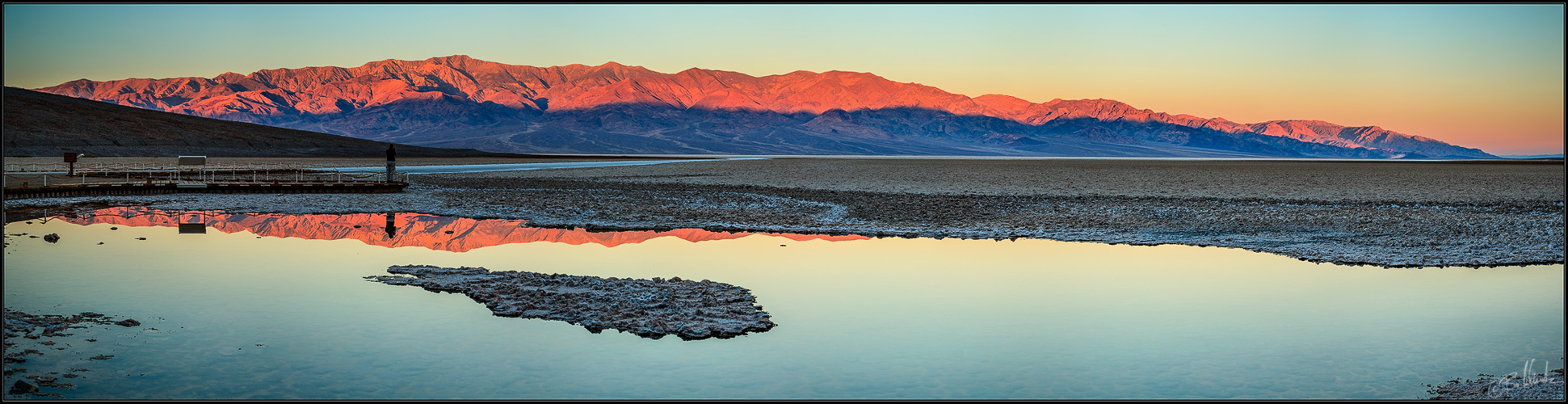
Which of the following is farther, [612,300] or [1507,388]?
[612,300]

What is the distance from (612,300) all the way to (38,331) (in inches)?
204

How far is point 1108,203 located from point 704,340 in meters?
21.3

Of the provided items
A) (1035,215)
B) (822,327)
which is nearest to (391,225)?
(822,327)

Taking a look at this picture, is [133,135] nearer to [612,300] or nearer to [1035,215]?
[1035,215]

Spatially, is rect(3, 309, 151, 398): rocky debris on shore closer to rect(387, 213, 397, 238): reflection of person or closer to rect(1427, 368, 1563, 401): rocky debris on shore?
rect(387, 213, 397, 238): reflection of person

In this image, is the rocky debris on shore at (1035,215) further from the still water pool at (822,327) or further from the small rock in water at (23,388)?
the small rock in water at (23,388)

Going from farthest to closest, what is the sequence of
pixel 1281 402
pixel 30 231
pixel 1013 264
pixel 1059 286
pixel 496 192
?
pixel 496 192 < pixel 30 231 < pixel 1013 264 < pixel 1059 286 < pixel 1281 402

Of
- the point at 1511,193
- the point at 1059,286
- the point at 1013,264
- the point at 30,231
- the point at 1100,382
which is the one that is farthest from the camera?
the point at 1511,193

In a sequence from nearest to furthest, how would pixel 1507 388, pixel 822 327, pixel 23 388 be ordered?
pixel 23 388 < pixel 1507 388 < pixel 822 327

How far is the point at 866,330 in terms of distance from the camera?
9672 mm

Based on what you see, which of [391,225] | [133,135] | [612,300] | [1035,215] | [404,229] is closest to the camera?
[612,300]

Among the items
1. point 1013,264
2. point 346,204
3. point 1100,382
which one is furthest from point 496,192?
point 1100,382

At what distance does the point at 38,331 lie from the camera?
28.8 feet

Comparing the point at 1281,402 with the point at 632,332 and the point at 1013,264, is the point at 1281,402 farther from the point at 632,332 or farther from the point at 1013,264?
the point at 1013,264
